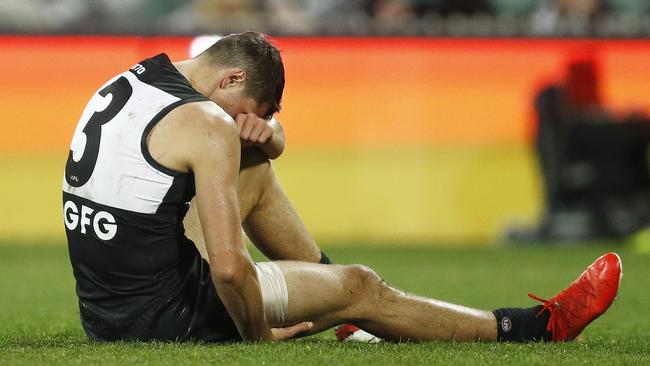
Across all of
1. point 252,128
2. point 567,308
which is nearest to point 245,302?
point 252,128

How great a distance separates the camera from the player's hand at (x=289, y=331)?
446 centimetres

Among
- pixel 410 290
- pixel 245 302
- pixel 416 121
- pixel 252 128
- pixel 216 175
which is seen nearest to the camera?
pixel 216 175

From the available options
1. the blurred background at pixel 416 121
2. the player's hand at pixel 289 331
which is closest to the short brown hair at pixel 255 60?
the player's hand at pixel 289 331

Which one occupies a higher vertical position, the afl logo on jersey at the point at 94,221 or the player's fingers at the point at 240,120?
the player's fingers at the point at 240,120

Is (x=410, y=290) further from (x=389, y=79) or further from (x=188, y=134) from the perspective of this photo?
(x=389, y=79)

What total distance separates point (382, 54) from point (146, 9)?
2.63m

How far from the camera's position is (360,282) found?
14.4 ft

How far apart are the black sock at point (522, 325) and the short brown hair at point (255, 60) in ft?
3.92

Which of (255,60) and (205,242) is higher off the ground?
(255,60)

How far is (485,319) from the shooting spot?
14.9 ft

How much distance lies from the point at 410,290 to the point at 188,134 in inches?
127

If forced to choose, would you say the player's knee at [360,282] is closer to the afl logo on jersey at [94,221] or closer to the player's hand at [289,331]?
the player's hand at [289,331]

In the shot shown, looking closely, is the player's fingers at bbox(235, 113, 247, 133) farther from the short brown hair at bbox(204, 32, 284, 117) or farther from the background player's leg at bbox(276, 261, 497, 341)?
the background player's leg at bbox(276, 261, 497, 341)

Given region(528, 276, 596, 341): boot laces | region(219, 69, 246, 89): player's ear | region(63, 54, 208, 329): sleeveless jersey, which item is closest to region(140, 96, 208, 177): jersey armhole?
region(63, 54, 208, 329): sleeveless jersey
